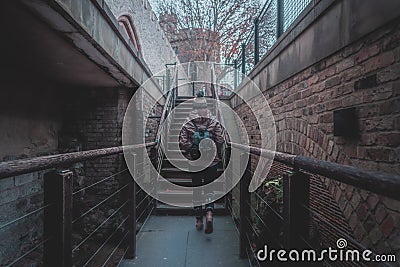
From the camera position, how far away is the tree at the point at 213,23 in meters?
12.4

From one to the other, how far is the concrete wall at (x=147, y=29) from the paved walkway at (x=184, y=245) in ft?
16.1

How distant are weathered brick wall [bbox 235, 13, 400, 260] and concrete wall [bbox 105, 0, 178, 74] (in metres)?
5.13

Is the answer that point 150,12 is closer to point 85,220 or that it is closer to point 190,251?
point 85,220

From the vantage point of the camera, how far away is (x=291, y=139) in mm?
3354

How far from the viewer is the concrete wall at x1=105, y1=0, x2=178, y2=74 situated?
6.82 metres

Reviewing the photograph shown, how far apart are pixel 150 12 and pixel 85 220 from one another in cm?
794

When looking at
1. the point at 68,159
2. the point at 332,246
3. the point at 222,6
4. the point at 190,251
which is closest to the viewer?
the point at 68,159

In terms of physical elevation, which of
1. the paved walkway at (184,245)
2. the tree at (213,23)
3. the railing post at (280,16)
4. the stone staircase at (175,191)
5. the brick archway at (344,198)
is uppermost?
the tree at (213,23)

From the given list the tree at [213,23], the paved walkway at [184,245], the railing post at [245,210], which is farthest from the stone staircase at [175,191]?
the tree at [213,23]

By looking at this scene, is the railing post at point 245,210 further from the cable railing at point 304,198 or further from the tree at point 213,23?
the tree at point 213,23

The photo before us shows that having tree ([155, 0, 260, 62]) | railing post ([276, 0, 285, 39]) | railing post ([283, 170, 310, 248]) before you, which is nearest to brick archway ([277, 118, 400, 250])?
railing post ([283, 170, 310, 248])

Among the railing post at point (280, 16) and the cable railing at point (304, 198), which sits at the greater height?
the railing post at point (280, 16)

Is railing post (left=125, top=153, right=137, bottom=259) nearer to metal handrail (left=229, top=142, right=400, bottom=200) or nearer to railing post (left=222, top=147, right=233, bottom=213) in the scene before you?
railing post (left=222, top=147, right=233, bottom=213)

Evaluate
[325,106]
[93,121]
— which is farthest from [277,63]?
[93,121]
